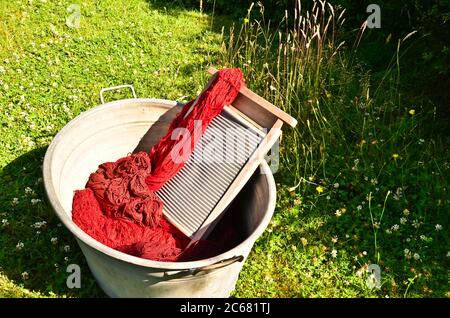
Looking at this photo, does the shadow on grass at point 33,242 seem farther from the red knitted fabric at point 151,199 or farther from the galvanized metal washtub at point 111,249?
the red knitted fabric at point 151,199

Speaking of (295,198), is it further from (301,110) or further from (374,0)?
(374,0)

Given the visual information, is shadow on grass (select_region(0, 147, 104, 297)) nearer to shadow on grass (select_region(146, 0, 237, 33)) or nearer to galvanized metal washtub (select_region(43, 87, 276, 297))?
galvanized metal washtub (select_region(43, 87, 276, 297))

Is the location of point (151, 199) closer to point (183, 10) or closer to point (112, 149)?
point (112, 149)

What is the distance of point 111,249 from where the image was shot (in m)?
3.11

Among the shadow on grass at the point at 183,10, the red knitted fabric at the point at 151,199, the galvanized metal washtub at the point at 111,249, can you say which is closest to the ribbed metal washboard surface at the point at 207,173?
the red knitted fabric at the point at 151,199

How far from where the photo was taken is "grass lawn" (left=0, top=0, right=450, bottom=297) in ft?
13.6

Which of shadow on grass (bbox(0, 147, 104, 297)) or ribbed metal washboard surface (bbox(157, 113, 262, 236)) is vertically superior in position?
ribbed metal washboard surface (bbox(157, 113, 262, 236))

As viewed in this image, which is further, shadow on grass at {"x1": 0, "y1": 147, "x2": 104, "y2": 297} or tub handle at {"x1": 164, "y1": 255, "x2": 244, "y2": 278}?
shadow on grass at {"x1": 0, "y1": 147, "x2": 104, "y2": 297}

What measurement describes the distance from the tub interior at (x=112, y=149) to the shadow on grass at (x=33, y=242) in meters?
0.49

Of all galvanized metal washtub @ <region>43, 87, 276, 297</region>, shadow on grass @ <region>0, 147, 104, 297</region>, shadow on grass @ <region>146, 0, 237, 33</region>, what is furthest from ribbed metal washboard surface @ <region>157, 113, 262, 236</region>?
shadow on grass @ <region>146, 0, 237, 33</region>

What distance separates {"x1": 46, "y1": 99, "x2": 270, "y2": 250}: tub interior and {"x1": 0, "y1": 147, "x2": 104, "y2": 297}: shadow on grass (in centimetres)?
49

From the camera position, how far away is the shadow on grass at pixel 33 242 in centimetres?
397

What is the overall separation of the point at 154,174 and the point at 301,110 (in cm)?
170
